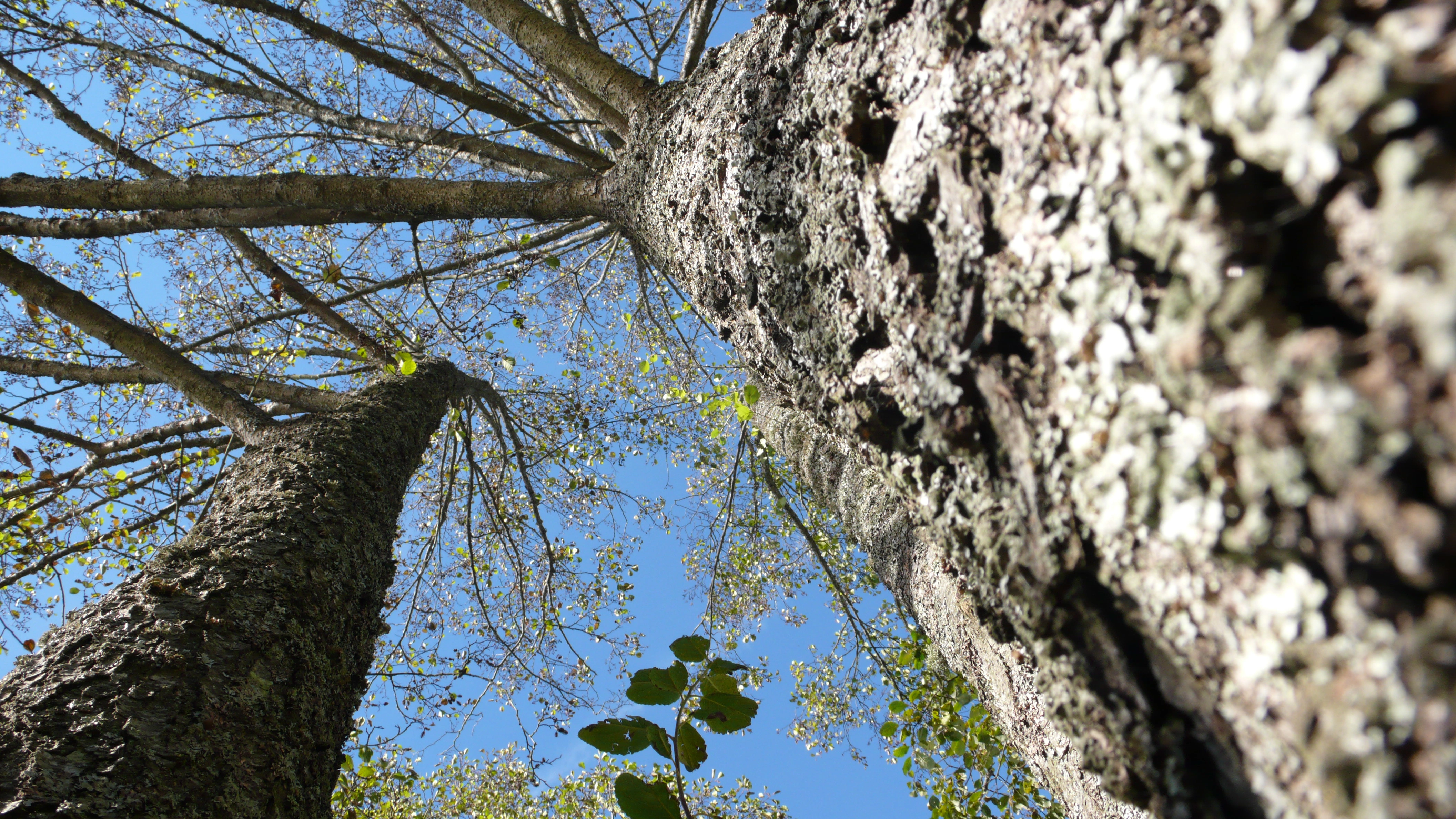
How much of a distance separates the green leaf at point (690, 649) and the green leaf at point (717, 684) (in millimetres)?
40

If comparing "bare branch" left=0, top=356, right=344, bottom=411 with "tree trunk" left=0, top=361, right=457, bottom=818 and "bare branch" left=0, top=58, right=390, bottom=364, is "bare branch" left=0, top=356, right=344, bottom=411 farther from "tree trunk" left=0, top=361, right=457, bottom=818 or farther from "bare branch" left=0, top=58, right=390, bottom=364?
"tree trunk" left=0, top=361, right=457, bottom=818

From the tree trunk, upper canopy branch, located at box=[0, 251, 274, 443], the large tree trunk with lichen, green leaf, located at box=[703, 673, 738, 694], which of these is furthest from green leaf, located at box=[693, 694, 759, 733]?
upper canopy branch, located at box=[0, 251, 274, 443]

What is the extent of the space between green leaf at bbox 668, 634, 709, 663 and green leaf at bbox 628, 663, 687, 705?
0.03 m

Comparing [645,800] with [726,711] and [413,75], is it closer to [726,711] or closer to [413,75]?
[726,711]

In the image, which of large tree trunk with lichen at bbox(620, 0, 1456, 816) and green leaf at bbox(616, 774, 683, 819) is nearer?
large tree trunk with lichen at bbox(620, 0, 1456, 816)

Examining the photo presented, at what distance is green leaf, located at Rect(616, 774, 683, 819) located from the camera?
3.75ft

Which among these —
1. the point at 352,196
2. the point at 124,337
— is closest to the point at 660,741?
the point at 352,196

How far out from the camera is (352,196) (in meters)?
2.46

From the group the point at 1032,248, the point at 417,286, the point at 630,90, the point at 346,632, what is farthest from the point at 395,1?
the point at 1032,248

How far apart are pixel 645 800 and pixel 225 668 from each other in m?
1.02

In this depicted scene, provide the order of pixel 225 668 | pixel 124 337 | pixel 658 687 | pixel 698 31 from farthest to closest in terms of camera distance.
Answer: pixel 698 31 → pixel 124 337 → pixel 225 668 → pixel 658 687

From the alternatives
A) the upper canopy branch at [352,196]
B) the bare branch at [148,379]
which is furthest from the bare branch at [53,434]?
the upper canopy branch at [352,196]

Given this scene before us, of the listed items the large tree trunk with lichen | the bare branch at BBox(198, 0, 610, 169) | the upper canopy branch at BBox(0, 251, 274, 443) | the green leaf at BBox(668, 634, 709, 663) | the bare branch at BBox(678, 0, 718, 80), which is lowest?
the large tree trunk with lichen

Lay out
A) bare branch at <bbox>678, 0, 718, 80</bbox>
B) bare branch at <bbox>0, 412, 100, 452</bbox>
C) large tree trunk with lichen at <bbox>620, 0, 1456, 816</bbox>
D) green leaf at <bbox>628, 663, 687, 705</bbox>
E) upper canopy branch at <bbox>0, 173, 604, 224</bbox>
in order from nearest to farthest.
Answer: large tree trunk with lichen at <bbox>620, 0, 1456, 816</bbox> < green leaf at <bbox>628, 663, 687, 705</bbox> < upper canopy branch at <bbox>0, 173, 604, 224</bbox> < bare branch at <bbox>0, 412, 100, 452</bbox> < bare branch at <bbox>678, 0, 718, 80</bbox>
